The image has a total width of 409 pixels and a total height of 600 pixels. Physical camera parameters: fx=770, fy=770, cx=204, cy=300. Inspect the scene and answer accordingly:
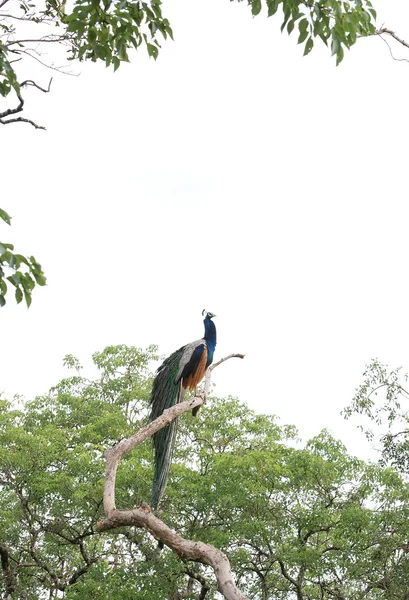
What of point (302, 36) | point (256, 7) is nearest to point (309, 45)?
point (302, 36)

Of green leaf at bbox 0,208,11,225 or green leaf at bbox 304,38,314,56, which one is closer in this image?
green leaf at bbox 0,208,11,225

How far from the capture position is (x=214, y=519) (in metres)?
10.9

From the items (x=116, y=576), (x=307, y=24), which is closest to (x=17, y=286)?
(x=307, y=24)

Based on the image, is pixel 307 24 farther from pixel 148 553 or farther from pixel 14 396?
pixel 14 396

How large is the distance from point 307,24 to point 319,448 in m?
8.43

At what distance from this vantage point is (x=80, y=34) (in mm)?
3562

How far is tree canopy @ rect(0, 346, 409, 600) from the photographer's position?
9398mm

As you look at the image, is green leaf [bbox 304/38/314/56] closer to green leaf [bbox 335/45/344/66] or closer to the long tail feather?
green leaf [bbox 335/45/344/66]

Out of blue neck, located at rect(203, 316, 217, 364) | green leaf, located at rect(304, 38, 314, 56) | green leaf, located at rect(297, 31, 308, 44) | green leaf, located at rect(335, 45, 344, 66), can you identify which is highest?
blue neck, located at rect(203, 316, 217, 364)

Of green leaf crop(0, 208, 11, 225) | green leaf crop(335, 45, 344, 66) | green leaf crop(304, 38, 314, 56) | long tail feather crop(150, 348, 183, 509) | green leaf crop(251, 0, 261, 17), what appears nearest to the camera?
green leaf crop(0, 208, 11, 225)

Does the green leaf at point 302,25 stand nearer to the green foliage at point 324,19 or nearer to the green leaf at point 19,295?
the green foliage at point 324,19

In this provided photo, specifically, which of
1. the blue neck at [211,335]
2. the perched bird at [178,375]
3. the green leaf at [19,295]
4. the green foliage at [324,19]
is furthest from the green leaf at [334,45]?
the blue neck at [211,335]

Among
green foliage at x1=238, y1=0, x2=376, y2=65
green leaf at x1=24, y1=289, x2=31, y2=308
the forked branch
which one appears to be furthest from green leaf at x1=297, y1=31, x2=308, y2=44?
the forked branch

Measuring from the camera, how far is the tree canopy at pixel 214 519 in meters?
9.40
